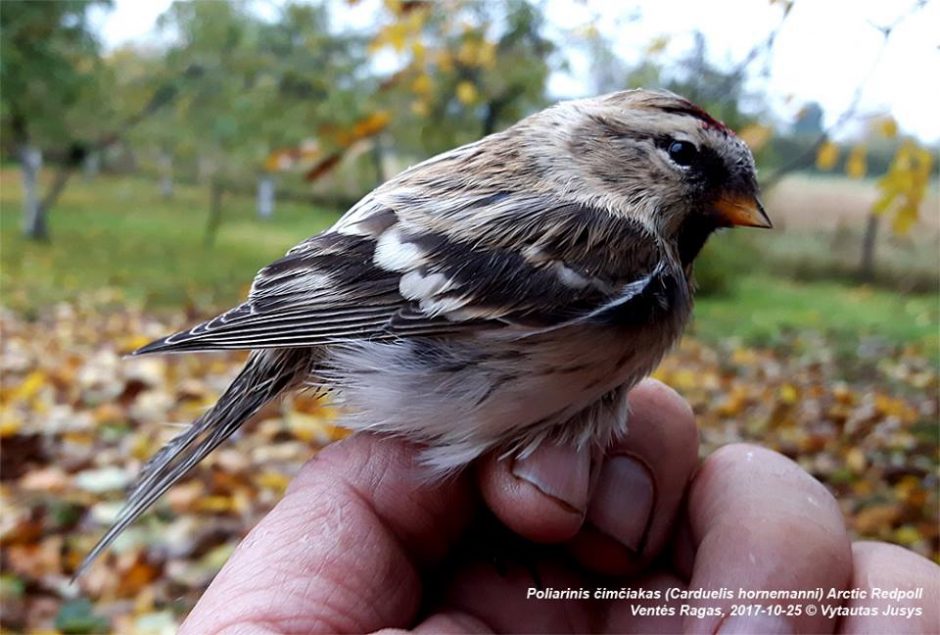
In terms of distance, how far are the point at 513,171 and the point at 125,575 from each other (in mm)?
1487

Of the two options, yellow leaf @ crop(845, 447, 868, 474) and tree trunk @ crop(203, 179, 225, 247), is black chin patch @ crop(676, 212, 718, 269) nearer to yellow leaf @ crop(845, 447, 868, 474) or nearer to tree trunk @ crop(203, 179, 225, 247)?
yellow leaf @ crop(845, 447, 868, 474)

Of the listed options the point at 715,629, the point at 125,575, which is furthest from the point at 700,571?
the point at 125,575

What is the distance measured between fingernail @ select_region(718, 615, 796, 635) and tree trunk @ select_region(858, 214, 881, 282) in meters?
3.37

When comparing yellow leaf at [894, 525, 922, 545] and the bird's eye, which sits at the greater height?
the bird's eye

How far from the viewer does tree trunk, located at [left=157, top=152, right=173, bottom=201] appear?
4.76 metres

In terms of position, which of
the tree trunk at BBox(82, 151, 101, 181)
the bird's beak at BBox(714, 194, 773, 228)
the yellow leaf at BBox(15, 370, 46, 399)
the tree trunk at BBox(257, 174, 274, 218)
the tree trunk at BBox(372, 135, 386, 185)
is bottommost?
the yellow leaf at BBox(15, 370, 46, 399)

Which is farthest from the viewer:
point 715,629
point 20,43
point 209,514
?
point 20,43

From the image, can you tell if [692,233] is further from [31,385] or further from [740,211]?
[31,385]

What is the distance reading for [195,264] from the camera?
4734 mm

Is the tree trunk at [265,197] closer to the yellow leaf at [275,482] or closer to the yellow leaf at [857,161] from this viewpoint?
the yellow leaf at [275,482]

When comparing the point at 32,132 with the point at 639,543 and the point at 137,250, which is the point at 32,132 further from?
the point at 639,543

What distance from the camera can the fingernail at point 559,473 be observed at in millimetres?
1012

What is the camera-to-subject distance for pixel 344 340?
1036 millimetres

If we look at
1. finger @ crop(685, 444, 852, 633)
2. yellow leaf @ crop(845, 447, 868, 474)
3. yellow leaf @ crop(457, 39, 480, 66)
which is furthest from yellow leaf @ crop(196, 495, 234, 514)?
yellow leaf @ crop(845, 447, 868, 474)
